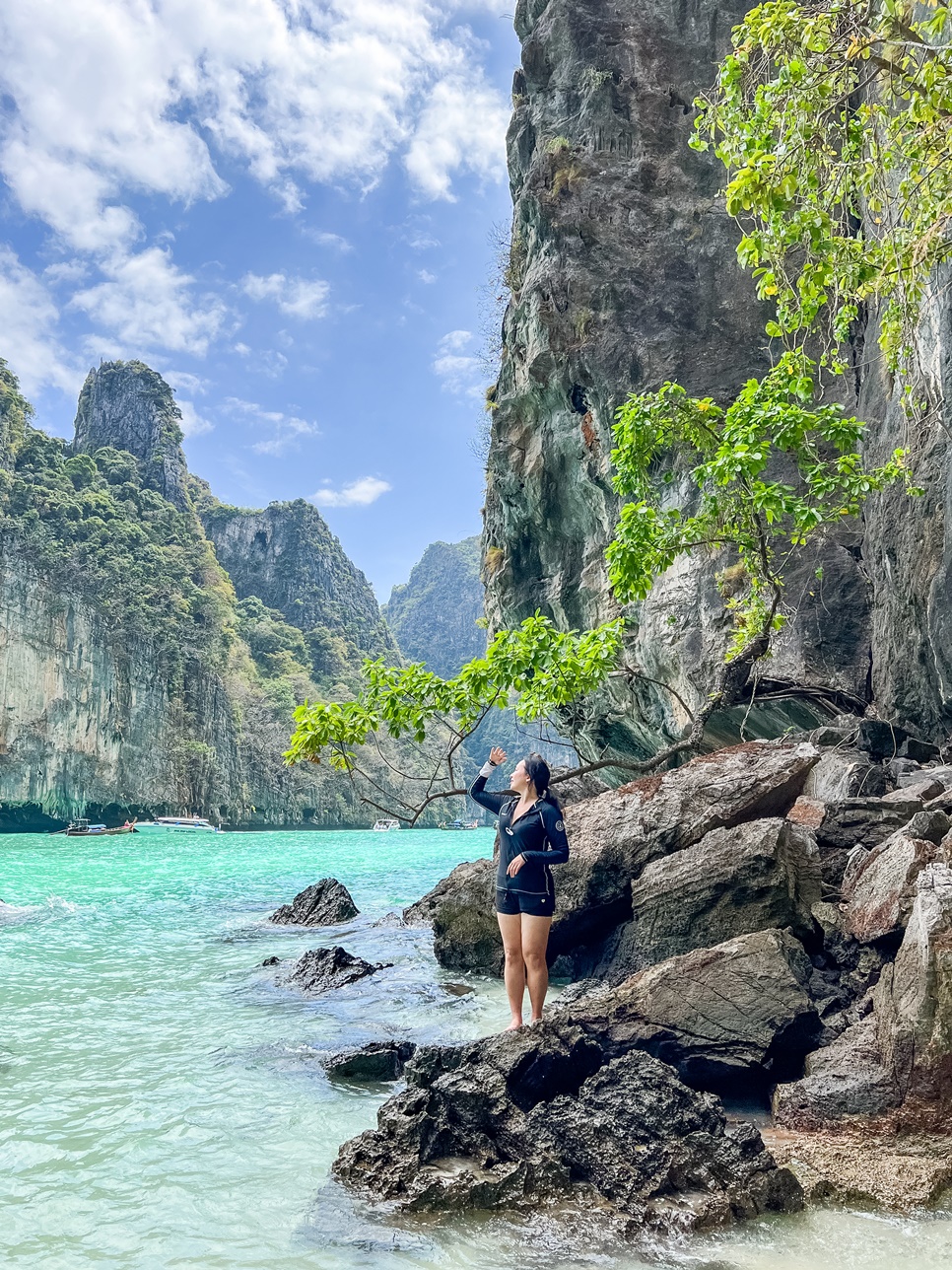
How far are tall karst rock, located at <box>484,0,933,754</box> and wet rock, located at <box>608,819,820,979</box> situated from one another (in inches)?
235

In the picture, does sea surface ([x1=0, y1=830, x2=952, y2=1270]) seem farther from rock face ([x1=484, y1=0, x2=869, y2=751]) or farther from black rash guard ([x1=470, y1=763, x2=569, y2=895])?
rock face ([x1=484, y1=0, x2=869, y2=751])

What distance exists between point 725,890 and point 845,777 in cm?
256

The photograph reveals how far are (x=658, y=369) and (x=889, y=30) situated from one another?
1078 cm

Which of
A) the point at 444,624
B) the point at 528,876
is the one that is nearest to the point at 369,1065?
the point at 528,876

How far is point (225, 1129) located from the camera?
4.53 metres

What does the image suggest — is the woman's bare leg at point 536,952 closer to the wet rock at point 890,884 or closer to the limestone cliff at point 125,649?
the wet rock at point 890,884

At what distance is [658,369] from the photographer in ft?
49.6

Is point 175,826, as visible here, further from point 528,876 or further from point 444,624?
point 444,624

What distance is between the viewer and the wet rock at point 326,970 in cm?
855

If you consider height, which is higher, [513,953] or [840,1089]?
[513,953]

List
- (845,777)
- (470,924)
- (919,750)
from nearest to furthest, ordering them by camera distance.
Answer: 1. (845,777)
2. (919,750)
3. (470,924)

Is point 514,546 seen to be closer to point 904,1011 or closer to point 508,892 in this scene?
point 508,892

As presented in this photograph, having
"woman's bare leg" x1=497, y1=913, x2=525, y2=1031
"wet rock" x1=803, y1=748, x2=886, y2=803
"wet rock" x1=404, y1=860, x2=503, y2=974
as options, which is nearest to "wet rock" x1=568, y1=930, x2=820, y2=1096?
"woman's bare leg" x1=497, y1=913, x2=525, y2=1031

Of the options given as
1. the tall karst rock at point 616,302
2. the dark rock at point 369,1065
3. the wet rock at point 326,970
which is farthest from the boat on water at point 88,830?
the dark rock at point 369,1065
